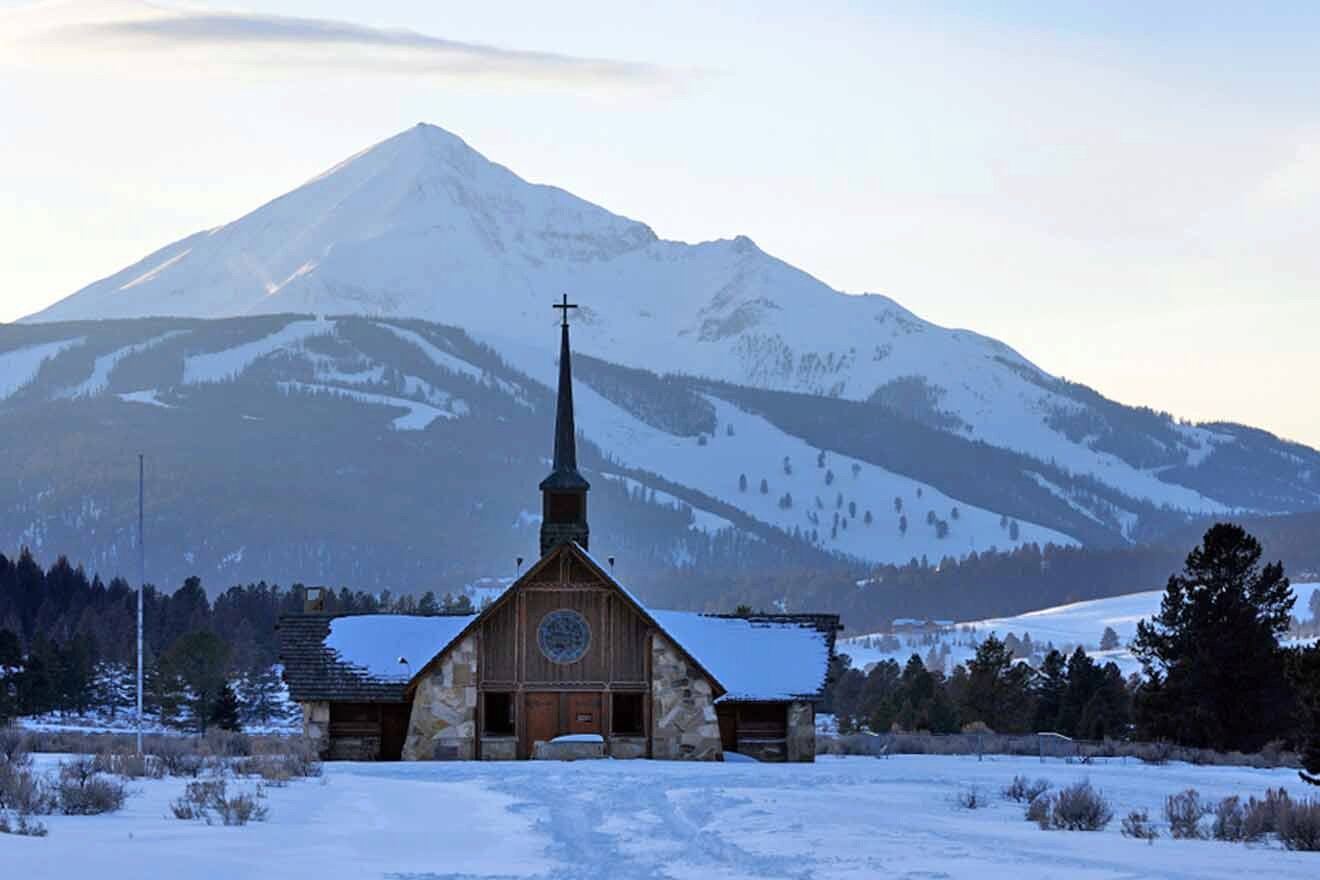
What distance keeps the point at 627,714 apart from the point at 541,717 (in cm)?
240

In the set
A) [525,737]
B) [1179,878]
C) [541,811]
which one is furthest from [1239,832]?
[525,737]

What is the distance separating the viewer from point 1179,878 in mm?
23484

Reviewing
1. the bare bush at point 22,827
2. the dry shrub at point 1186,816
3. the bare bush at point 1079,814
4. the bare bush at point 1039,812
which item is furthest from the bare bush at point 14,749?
the dry shrub at point 1186,816

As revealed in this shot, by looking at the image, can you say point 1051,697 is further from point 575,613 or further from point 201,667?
point 575,613

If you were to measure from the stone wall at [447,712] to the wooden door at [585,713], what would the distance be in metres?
2.42

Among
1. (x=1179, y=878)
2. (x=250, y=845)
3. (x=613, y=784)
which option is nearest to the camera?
(x=1179, y=878)

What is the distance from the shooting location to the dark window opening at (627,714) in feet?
189

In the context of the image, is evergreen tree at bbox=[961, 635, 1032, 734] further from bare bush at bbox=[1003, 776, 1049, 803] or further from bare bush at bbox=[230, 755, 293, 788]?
bare bush at bbox=[230, 755, 293, 788]

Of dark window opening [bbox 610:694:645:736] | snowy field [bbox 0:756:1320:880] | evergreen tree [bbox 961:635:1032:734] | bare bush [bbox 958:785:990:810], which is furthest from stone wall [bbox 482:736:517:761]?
evergreen tree [bbox 961:635:1032:734]

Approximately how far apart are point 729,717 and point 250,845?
114ft

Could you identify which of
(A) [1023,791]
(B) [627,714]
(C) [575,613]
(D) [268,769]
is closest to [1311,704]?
(A) [1023,791]

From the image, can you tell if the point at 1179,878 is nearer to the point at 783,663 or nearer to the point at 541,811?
the point at 541,811

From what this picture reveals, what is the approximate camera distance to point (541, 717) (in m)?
57.0

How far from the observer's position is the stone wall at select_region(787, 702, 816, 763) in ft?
190
